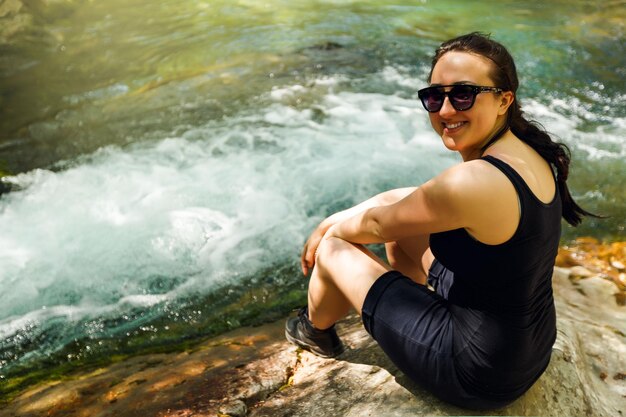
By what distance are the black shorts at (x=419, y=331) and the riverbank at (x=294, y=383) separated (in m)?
0.13

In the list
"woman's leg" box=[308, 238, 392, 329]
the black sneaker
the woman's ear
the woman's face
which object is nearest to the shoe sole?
the black sneaker

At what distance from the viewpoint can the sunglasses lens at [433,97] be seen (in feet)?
8.02

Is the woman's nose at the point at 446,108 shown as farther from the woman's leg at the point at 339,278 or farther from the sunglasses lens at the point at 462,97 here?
the woman's leg at the point at 339,278

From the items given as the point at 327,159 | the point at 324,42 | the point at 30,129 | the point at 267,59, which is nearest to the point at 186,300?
the point at 327,159

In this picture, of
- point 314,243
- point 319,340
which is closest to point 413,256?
point 314,243

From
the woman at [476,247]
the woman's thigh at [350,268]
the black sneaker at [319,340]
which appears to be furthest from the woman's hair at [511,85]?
the black sneaker at [319,340]

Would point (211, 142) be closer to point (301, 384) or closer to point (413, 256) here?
point (413, 256)

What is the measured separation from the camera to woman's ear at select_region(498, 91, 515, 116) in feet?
7.86

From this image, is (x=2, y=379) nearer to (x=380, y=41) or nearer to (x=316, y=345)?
(x=316, y=345)

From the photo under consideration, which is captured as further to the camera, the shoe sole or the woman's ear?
the shoe sole

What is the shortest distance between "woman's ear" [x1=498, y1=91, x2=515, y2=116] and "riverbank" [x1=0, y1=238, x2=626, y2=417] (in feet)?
4.37

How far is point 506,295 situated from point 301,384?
122cm

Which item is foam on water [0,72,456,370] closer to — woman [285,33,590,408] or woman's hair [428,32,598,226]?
woman [285,33,590,408]

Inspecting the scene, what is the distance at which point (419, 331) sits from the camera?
2.49m
